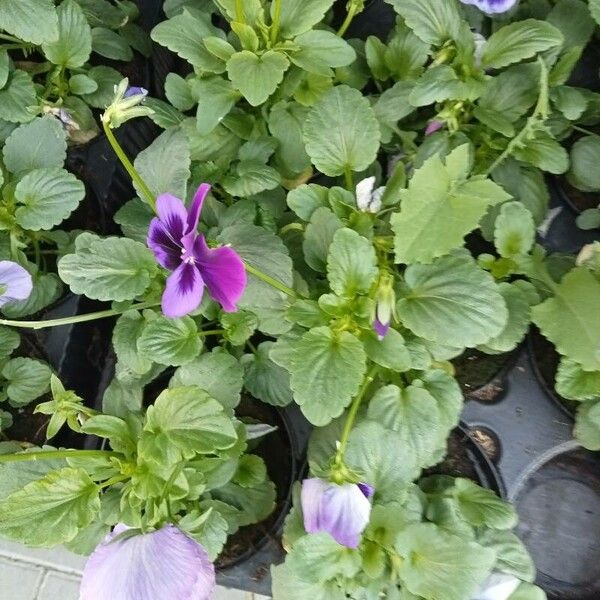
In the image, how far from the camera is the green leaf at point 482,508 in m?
0.68

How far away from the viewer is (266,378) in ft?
2.53

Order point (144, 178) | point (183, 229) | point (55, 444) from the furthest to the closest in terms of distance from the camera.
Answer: point (55, 444), point (144, 178), point (183, 229)

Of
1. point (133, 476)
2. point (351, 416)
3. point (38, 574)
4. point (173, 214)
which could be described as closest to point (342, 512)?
point (351, 416)

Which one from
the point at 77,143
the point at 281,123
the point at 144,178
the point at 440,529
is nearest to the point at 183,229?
the point at 144,178

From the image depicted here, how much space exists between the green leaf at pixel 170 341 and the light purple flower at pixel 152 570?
0.18 meters

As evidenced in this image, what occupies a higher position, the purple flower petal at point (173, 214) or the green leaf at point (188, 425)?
the purple flower petal at point (173, 214)

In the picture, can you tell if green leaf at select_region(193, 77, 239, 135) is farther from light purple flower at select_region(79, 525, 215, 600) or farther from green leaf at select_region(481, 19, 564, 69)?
light purple flower at select_region(79, 525, 215, 600)

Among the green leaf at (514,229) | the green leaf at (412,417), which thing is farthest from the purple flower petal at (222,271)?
the green leaf at (514,229)

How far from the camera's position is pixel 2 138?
885mm

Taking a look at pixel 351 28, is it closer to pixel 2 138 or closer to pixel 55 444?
pixel 2 138

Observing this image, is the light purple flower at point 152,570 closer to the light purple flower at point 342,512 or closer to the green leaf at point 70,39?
the light purple flower at point 342,512

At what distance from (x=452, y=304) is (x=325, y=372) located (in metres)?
0.14

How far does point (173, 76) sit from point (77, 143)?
233mm

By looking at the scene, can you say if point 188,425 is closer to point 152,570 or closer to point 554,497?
point 152,570
